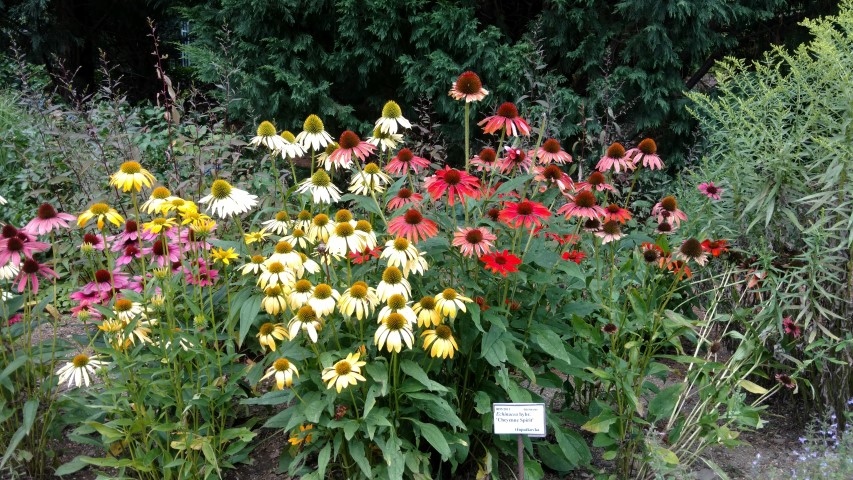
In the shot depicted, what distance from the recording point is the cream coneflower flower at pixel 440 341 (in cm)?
193

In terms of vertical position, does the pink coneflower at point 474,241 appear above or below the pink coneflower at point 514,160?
below

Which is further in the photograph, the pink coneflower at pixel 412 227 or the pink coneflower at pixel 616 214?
the pink coneflower at pixel 616 214

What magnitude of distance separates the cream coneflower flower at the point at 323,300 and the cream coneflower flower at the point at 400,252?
183 millimetres

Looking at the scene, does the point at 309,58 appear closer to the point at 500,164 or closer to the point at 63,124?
the point at 63,124

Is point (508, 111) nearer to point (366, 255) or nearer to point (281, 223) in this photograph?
point (366, 255)

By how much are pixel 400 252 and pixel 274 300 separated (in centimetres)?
42

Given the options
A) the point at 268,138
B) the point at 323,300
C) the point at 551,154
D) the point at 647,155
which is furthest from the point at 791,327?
the point at 268,138

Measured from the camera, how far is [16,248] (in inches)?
82.1

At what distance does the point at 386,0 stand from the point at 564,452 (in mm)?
3775

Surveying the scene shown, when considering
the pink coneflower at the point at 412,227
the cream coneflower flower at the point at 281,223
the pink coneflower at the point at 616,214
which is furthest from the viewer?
the cream coneflower flower at the point at 281,223

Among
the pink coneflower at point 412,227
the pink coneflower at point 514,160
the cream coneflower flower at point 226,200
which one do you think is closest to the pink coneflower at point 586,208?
the pink coneflower at point 514,160

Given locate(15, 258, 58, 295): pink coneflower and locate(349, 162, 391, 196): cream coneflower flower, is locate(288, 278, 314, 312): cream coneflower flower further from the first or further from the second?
locate(15, 258, 58, 295): pink coneflower

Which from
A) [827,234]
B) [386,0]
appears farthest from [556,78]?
[827,234]

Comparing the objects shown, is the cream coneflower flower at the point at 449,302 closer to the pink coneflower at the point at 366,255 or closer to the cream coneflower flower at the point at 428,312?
the cream coneflower flower at the point at 428,312
